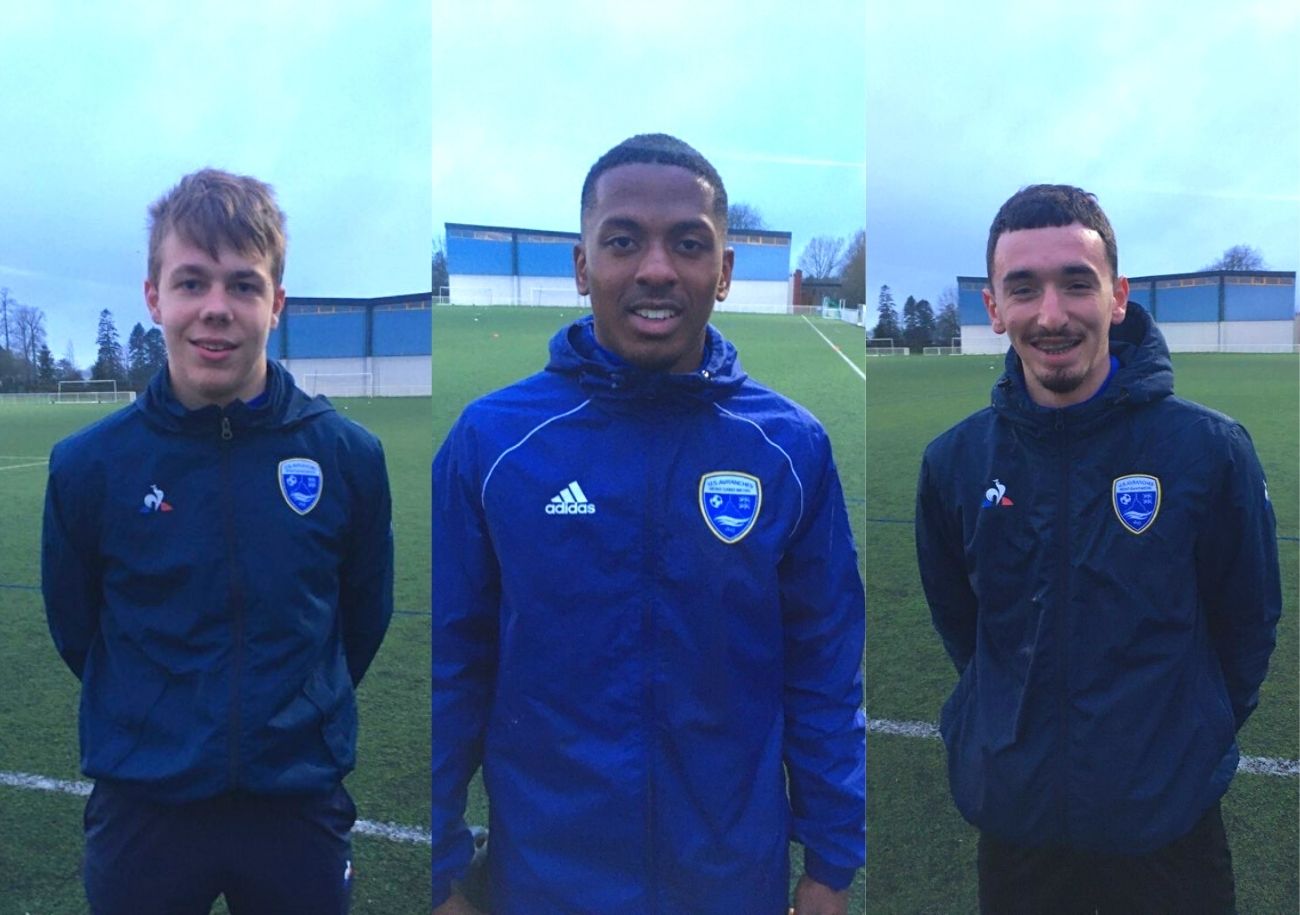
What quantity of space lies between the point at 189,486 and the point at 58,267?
24.4 inches

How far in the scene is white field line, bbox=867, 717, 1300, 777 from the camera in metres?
1.85

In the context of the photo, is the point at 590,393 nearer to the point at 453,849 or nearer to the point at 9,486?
the point at 453,849

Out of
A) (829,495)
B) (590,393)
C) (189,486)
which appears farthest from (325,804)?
(829,495)

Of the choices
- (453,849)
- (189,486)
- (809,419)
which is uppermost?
(809,419)

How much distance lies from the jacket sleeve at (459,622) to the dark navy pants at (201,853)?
22cm

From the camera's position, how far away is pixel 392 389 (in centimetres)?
167

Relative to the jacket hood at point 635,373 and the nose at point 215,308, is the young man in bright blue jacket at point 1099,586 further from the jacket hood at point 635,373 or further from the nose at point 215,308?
the nose at point 215,308

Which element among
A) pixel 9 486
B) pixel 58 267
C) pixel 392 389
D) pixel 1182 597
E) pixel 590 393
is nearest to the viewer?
pixel 590 393

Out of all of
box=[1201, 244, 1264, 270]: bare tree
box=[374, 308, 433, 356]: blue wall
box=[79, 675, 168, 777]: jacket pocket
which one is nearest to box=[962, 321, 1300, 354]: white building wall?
box=[1201, 244, 1264, 270]: bare tree

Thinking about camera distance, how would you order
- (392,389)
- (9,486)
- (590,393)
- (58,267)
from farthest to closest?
(9,486), (58,267), (392,389), (590,393)

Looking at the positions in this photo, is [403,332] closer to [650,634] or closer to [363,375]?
[363,375]

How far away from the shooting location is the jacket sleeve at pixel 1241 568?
1.50 meters

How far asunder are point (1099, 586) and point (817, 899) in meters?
0.62

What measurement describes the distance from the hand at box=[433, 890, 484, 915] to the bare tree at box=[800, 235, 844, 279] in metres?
1.08
